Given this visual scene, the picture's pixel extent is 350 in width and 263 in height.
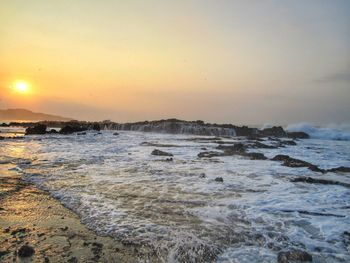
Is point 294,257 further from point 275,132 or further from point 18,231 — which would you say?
point 275,132

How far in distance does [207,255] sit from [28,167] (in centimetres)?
940

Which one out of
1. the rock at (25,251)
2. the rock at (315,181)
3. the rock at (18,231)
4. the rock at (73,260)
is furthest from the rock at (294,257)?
the rock at (315,181)

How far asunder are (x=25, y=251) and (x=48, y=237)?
0.64 metres

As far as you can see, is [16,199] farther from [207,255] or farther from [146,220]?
[207,255]

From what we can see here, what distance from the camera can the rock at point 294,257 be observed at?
4272mm

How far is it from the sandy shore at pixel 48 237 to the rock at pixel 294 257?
193cm

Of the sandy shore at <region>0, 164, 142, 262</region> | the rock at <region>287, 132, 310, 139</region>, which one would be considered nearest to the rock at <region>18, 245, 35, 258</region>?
the sandy shore at <region>0, 164, 142, 262</region>

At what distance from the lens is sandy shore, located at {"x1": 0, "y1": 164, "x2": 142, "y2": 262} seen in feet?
13.9

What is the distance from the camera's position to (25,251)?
4.21 metres

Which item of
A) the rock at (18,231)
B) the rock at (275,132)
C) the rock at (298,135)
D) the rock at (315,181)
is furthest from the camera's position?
the rock at (275,132)

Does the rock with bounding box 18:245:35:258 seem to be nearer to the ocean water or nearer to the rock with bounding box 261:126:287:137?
the ocean water

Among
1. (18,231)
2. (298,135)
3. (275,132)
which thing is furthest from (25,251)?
(275,132)

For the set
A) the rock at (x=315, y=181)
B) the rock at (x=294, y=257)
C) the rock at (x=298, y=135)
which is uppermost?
the rock at (x=298, y=135)

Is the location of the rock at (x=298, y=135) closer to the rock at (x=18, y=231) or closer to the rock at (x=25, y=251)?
the rock at (x=18, y=231)
